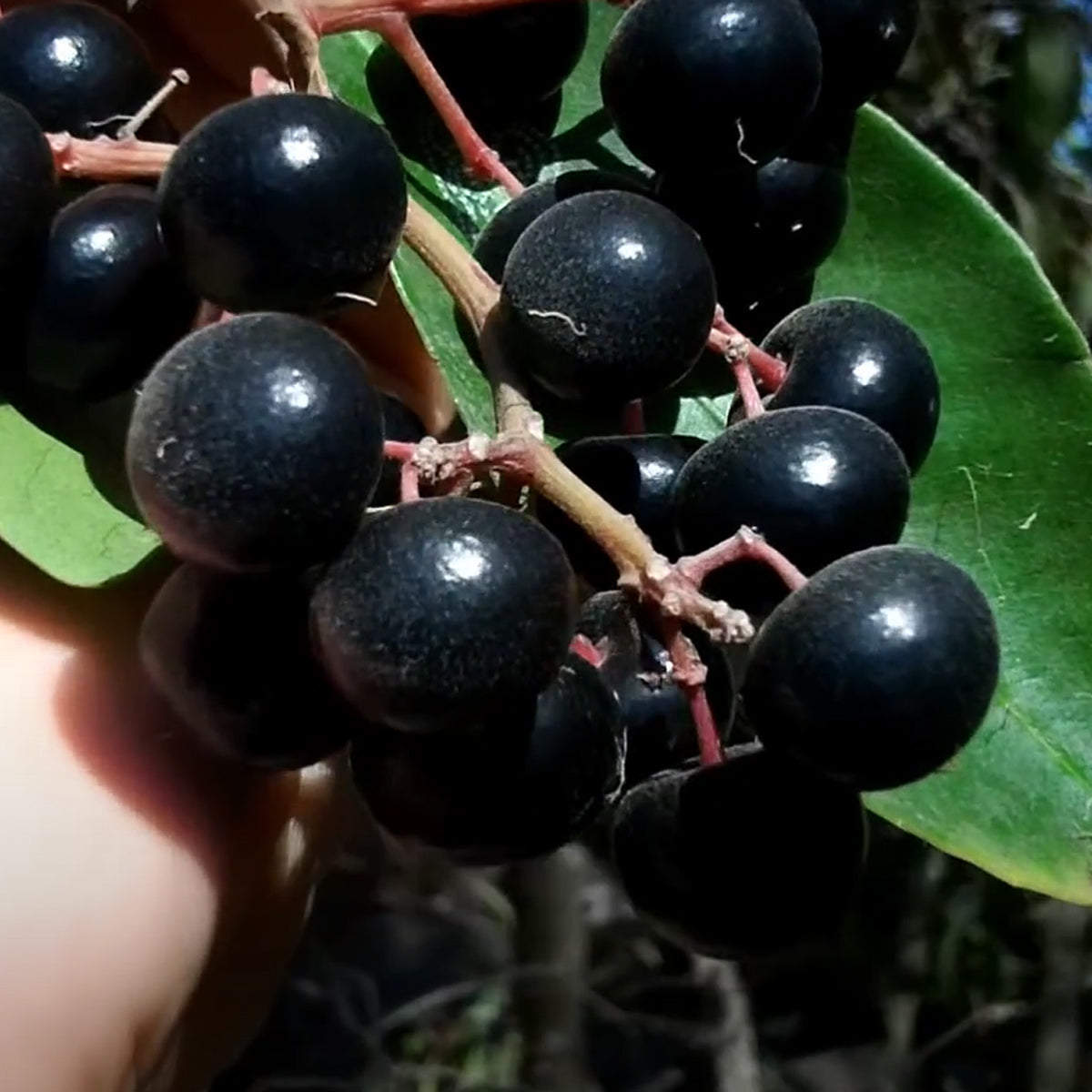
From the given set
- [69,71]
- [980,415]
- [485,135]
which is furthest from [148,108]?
[980,415]

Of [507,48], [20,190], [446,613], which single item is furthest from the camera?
[507,48]

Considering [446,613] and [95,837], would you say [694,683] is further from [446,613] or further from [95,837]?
[95,837]

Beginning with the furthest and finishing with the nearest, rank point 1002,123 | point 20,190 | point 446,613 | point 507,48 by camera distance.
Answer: point 1002,123
point 507,48
point 20,190
point 446,613

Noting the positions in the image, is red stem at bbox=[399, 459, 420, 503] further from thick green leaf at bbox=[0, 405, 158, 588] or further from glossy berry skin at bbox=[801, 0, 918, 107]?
glossy berry skin at bbox=[801, 0, 918, 107]

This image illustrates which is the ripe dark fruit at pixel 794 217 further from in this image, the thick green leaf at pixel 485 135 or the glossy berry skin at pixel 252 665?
the glossy berry skin at pixel 252 665

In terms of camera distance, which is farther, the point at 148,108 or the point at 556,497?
the point at 148,108

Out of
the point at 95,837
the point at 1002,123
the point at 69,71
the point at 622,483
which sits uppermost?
the point at 69,71

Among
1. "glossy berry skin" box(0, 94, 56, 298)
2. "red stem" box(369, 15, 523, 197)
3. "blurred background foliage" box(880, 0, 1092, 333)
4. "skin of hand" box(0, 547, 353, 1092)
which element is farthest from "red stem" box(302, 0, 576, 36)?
"blurred background foliage" box(880, 0, 1092, 333)
